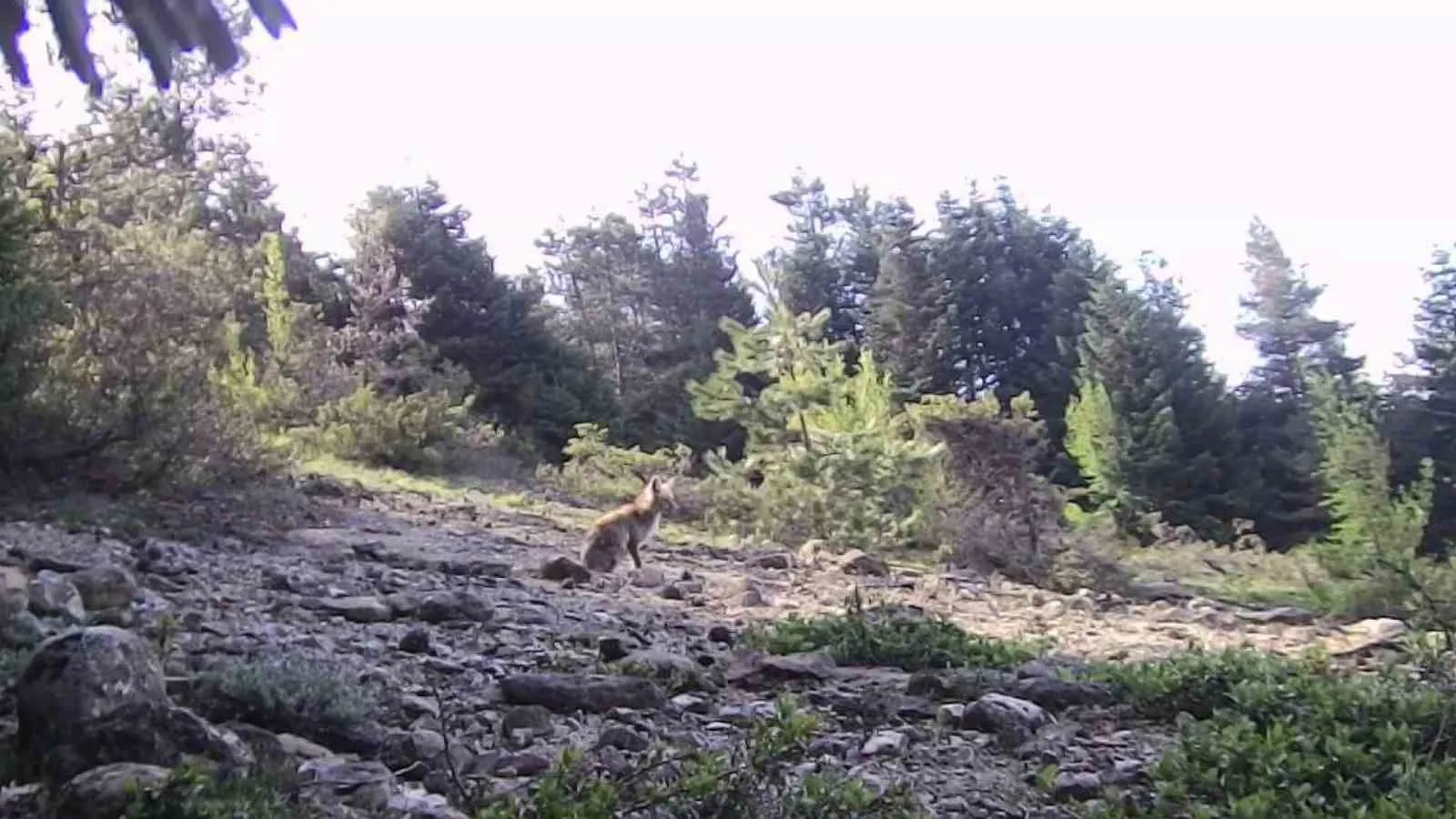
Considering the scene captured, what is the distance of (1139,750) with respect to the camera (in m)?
4.25

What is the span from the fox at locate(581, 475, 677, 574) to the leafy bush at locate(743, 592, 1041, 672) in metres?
2.86

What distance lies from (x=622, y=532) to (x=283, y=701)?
17.9 ft

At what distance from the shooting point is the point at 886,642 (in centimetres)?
575

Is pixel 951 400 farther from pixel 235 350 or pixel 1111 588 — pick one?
pixel 235 350

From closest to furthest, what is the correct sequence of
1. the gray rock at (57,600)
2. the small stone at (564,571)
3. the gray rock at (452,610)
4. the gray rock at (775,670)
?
the gray rock at (57,600)
the gray rock at (775,670)
the gray rock at (452,610)
the small stone at (564,571)

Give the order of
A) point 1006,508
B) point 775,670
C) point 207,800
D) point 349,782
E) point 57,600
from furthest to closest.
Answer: point 1006,508 < point 775,670 < point 57,600 < point 349,782 < point 207,800

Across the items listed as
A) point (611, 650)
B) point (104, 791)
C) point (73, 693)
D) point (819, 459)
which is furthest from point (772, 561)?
point (104, 791)

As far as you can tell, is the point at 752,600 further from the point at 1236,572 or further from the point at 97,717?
the point at 1236,572

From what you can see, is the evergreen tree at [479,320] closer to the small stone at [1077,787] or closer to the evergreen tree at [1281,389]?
the evergreen tree at [1281,389]

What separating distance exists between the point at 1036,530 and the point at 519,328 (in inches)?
699

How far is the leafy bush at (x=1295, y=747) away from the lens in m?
3.48

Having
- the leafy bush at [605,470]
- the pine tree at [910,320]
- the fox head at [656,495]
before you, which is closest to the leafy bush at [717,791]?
the fox head at [656,495]

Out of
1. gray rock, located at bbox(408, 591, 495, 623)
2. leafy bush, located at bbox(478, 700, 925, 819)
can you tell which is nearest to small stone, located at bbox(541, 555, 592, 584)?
gray rock, located at bbox(408, 591, 495, 623)

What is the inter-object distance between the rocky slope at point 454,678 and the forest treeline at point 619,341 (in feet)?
7.62
